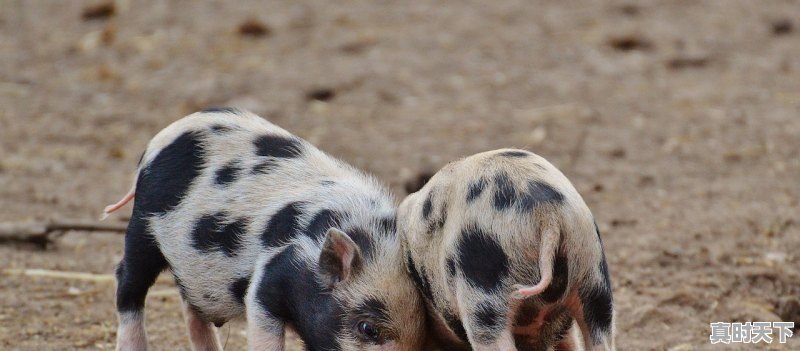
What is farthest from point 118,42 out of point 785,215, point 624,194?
point 785,215

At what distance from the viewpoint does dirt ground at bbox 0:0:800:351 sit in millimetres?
7391

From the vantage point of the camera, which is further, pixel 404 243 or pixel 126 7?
pixel 126 7

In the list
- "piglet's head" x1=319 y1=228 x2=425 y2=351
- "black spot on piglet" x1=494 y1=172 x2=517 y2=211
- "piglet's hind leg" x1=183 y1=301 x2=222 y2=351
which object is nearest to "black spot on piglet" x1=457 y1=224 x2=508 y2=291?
"black spot on piglet" x1=494 y1=172 x2=517 y2=211

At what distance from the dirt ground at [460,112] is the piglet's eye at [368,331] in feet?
5.21

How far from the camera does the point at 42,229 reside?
8.01m

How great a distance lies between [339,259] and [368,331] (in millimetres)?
313

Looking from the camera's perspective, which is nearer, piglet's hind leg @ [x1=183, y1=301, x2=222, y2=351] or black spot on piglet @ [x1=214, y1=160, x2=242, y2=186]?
black spot on piglet @ [x1=214, y1=160, x2=242, y2=186]

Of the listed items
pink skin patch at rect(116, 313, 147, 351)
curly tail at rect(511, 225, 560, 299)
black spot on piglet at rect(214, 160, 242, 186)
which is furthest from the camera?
pink skin patch at rect(116, 313, 147, 351)

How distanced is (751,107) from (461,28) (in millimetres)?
3131

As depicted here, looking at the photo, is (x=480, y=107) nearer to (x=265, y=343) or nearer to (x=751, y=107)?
(x=751, y=107)

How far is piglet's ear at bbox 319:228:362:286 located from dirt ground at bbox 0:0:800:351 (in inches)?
61.6

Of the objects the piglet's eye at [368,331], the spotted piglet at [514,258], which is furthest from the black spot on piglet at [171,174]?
the spotted piglet at [514,258]

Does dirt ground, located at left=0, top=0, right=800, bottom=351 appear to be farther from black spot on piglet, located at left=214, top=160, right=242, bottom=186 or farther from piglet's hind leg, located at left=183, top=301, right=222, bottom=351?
→ black spot on piglet, located at left=214, top=160, right=242, bottom=186

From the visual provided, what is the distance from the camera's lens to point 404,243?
550cm
